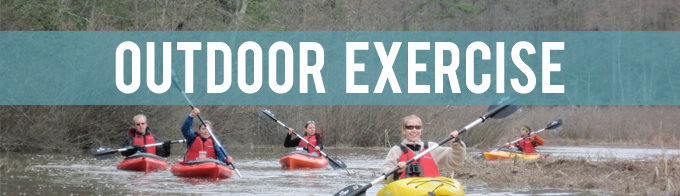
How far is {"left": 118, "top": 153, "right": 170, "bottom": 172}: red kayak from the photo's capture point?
1357 cm

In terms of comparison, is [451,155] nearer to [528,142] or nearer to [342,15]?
[528,142]

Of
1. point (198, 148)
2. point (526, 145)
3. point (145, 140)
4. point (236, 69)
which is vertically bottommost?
point (526, 145)

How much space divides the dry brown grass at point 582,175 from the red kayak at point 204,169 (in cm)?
354

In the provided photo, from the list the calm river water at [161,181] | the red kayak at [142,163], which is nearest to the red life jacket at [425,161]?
the calm river water at [161,181]

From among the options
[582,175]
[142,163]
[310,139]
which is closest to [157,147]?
[142,163]

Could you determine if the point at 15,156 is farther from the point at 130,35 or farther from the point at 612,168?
the point at 612,168

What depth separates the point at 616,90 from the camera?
44.6m

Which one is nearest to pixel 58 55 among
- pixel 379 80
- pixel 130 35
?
pixel 130 35

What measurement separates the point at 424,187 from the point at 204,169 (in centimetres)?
608

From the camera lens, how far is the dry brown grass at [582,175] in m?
10.6

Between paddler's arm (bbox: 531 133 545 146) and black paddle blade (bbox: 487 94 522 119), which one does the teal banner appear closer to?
paddler's arm (bbox: 531 133 545 146)

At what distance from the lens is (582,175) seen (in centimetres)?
1208

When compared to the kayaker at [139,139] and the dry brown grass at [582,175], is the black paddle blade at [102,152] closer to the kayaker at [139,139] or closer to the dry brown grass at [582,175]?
the kayaker at [139,139]

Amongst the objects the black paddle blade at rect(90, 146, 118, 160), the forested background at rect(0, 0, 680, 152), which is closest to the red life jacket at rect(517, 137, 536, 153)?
the forested background at rect(0, 0, 680, 152)
